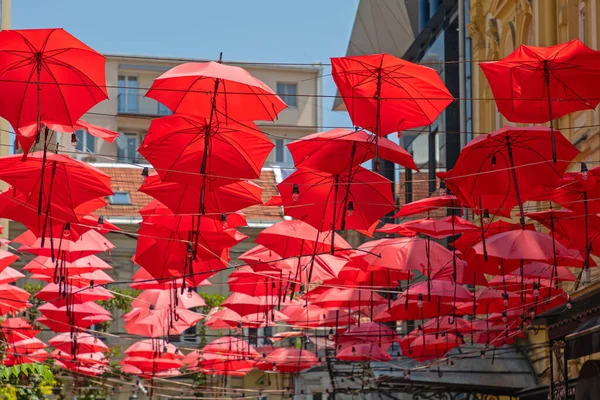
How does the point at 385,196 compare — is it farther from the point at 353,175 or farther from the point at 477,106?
the point at 477,106

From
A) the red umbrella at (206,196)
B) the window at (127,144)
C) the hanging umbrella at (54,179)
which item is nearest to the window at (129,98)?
the window at (127,144)

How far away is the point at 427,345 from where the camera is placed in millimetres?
28922

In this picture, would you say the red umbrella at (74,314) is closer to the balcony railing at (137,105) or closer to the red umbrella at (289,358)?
the red umbrella at (289,358)

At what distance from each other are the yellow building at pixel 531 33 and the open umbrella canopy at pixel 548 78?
51.8 inches

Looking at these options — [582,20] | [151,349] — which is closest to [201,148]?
[582,20]

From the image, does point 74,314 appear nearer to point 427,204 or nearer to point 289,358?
point 289,358

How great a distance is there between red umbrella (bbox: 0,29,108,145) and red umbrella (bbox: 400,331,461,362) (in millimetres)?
14055

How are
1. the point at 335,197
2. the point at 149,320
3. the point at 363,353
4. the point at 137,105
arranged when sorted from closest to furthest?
the point at 335,197 < the point at 363,353 < the point at 149,320 < the point at 137,105

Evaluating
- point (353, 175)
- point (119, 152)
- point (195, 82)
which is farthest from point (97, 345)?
point (119, 152)

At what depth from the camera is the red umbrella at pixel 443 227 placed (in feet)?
70.0

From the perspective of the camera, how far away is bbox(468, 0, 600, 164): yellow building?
73.4 feet

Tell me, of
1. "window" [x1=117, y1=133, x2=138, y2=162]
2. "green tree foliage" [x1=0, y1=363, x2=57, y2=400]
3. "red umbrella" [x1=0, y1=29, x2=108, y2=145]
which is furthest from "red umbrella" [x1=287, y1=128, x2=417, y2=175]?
"window" [x1=117, y1=133, x2=138, y2=162]

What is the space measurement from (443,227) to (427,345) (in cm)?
805

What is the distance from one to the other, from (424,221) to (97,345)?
14636 millimetres
